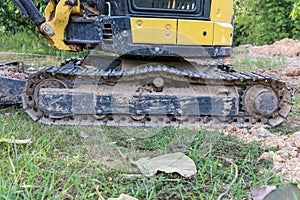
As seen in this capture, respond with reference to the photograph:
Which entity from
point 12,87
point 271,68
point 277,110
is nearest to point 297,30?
point 271,68

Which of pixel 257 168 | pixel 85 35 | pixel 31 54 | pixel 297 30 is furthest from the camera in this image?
pixel 297 30

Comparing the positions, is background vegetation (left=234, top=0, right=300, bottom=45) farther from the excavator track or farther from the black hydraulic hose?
the black hydraulic hose

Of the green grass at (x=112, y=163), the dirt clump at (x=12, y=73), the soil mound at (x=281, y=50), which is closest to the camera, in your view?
the green grass at (x=112, y=163)

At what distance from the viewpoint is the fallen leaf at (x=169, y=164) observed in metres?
2.84

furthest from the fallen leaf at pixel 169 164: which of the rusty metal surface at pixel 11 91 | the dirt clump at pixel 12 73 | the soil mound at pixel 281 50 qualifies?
the soil mound at pixel 281 50

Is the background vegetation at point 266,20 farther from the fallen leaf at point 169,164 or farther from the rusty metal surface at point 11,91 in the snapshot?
the fallen leaf at point 169,164

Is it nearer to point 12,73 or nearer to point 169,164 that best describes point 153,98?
point 169,164

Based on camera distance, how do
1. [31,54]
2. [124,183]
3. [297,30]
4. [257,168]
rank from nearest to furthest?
[124,183], [257,168], [31,54], [297,30]

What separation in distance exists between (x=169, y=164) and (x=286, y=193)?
1.01m

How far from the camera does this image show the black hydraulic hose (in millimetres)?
4566

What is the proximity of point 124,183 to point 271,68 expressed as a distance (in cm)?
638

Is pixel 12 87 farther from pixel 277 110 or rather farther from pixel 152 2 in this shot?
pixel 277 110

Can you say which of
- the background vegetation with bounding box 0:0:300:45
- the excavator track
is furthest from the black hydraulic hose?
the background vegetation with bounding box 0:0:300:45

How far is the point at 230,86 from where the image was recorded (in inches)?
172
